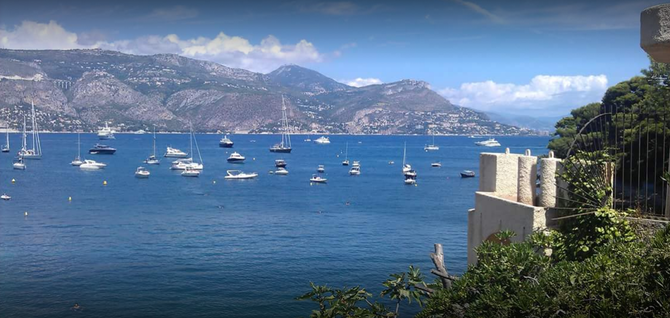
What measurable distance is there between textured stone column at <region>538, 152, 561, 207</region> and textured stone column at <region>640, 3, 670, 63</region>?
5.78m

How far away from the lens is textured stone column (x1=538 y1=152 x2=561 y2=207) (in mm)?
9266

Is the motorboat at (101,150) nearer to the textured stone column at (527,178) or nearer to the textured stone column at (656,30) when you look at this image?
the textured stone column at (527,178)

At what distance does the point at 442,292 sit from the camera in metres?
6.16

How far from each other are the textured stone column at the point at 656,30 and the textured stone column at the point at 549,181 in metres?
5.78

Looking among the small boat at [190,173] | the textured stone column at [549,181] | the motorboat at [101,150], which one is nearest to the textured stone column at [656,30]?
the textured stone column at [549,181]

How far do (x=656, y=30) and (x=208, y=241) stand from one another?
99.5 ft

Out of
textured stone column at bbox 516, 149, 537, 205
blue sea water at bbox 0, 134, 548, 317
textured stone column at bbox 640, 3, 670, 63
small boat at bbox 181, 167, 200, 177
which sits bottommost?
blue sea water at bbox 0, 134, 548, 317

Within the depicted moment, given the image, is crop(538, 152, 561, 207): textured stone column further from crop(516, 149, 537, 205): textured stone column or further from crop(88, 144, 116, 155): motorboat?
crop(88, 144, 116, 155): motorboat

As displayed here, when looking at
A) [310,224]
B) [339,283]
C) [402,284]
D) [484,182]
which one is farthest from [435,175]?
[402,284]

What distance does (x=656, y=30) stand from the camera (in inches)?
138

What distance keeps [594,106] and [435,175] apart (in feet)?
129

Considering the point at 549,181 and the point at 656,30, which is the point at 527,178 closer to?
the point at 549,181

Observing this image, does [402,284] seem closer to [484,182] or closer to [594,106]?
[484,182]

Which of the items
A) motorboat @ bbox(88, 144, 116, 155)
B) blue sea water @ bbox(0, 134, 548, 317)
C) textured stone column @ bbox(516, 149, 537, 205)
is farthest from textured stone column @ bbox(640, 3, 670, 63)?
motorboat @ bbox(88, 144, 116, 155)
